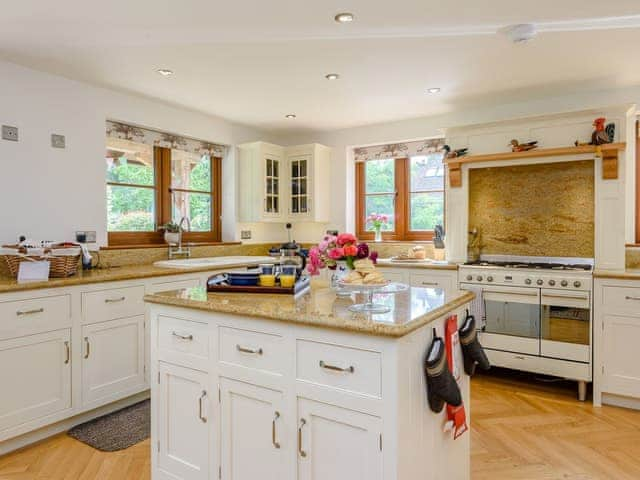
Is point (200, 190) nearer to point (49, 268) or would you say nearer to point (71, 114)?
point (71, 114)

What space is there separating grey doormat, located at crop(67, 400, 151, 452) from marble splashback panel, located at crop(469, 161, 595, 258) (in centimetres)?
323

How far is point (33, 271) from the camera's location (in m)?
2.57

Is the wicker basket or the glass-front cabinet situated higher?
the glass-front cabinet

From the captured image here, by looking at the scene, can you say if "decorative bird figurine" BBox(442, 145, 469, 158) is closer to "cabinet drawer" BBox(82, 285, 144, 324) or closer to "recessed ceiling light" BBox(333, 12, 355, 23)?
"recessed ceiling light" BBox(333, 12, 355, 23)

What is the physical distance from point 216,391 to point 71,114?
2.60 metres

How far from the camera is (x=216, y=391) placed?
1.73 meters

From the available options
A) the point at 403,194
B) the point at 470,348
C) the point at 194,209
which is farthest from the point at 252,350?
the point at 403,194

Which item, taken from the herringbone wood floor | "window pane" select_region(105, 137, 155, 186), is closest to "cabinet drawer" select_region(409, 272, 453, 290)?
the herringbone wood floor

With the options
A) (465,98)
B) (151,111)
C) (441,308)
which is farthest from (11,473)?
(465,98)

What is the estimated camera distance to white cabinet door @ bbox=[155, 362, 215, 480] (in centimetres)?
177

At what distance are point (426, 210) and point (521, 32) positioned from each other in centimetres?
226

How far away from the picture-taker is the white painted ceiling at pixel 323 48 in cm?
222

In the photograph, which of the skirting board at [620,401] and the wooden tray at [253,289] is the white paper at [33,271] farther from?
the skirting board at [620,401]

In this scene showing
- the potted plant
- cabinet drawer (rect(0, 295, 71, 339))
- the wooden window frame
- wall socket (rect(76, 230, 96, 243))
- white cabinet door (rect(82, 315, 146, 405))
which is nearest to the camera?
cabinet drawer (rect(0, 295, 71, 339))
